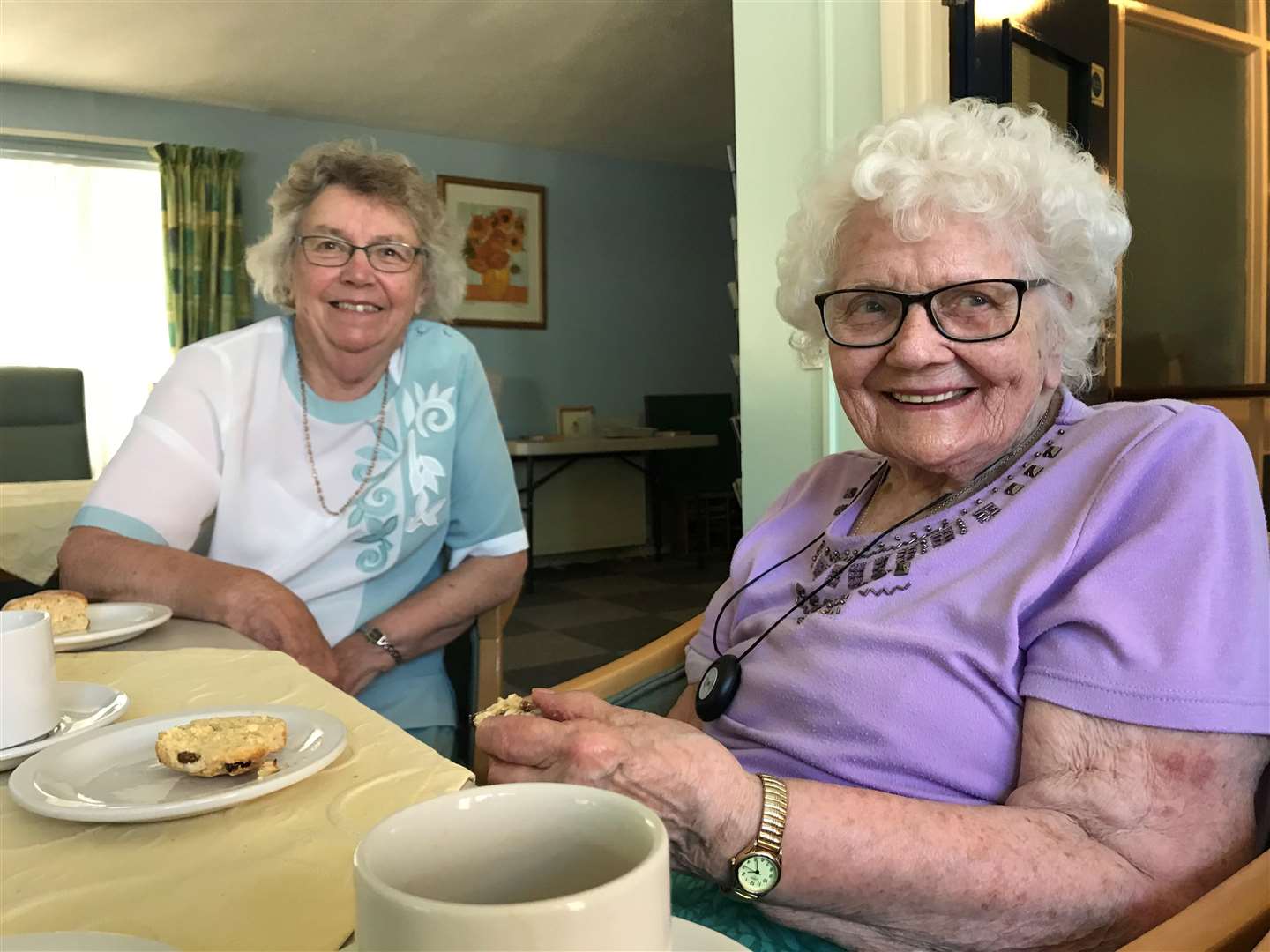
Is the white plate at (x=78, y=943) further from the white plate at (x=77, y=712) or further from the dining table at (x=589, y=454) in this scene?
the dining table at (x=589, y=454)

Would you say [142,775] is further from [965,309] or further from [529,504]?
[529,504]

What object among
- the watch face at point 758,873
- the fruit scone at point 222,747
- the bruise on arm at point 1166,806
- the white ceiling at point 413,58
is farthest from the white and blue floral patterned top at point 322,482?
the white ceiling at point 413,58

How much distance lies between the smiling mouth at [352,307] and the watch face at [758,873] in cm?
116

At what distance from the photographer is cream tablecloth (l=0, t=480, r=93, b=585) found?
2.42m

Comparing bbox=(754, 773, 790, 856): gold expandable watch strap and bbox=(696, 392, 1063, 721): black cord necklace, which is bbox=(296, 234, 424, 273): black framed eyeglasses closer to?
bbox=(696, 392, 1063, 721): black cord necklace

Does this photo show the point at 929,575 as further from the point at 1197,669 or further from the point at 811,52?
the point at 811,52

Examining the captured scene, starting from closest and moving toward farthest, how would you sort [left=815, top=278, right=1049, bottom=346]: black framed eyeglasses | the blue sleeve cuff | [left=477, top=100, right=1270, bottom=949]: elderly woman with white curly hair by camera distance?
[left=477, top=100, right=1270, bottom=949]: elderly woman with white curly hair → [left=815, top=278, right=1049, bottom=346]: black framed eyeglasses → the blue sleeve cuff

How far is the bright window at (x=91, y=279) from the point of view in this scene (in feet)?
17.0

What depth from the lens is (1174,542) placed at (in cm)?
74

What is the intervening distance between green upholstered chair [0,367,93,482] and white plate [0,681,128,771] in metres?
4.63

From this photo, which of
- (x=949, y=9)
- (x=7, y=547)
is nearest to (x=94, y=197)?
(x=7, y=547)

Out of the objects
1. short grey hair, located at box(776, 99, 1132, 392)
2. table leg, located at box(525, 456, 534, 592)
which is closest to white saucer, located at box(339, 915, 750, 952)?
short grey hair, located at box(776, 99, 1132, 392)

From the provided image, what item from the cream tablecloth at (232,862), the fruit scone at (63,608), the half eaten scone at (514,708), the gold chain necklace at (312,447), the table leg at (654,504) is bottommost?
the table leg at (654,504)

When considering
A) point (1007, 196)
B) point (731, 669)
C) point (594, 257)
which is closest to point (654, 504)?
point (594, 257)
